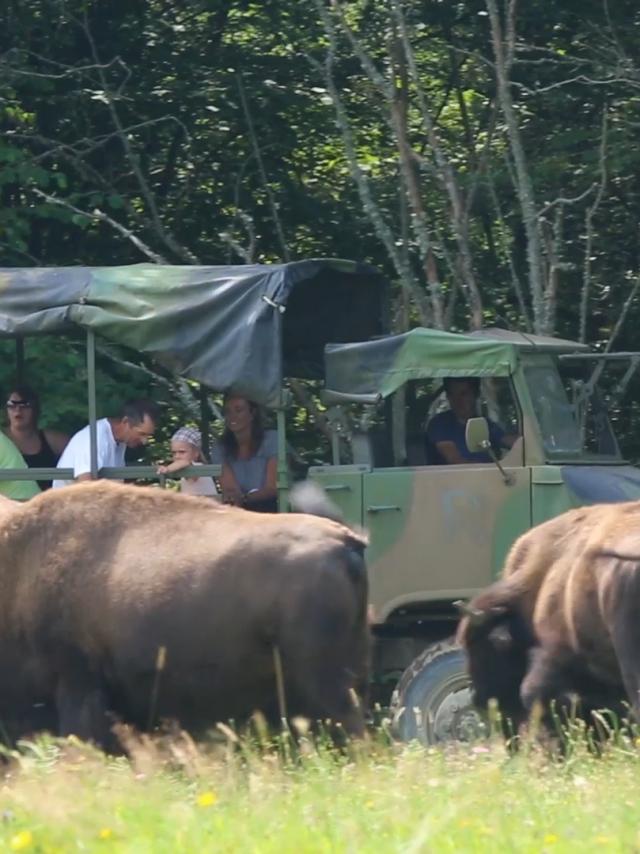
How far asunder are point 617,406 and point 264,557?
21.1 feet

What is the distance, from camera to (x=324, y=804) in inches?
247

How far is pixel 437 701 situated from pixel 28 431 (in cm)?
345

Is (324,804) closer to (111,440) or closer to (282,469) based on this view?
(282,469)

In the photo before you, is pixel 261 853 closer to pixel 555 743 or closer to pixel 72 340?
pixel 555 743

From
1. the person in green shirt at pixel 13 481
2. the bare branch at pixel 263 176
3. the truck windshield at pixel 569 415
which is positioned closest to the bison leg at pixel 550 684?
the truck windshield at pixel 569 415

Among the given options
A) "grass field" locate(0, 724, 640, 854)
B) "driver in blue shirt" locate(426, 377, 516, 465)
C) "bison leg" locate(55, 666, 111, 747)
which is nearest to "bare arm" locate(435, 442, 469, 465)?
"driver in blue shirt" locate(426, 377, 516, 465)

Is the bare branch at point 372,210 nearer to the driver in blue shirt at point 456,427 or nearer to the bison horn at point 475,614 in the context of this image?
the driver in blue shirt at point 456,427

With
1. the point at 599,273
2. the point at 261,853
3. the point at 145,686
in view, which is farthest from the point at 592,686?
the point at 599,273

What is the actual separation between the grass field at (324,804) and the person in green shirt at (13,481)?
11.9 feet

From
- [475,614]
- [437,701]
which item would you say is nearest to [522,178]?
[437,701]

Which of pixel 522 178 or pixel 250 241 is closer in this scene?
pixel 522 178

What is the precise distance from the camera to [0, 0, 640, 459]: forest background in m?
15.0

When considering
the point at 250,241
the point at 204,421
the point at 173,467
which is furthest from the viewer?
the point at 250,241

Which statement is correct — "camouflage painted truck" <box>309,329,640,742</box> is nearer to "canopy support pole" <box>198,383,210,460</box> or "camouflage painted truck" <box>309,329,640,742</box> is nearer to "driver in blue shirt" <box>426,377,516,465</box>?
"driver in blue shirt" <box>426,377,516,465</box>
